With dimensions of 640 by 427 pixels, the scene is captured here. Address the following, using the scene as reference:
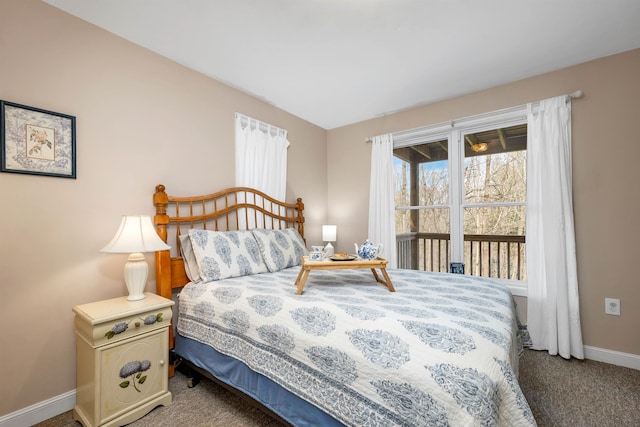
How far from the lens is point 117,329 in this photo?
1627mm

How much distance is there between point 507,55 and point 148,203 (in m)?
3.21

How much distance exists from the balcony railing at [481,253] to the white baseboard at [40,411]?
324 cm

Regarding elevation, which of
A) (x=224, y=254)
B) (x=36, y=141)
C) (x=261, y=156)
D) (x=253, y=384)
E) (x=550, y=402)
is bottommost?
(x=550, y=402)

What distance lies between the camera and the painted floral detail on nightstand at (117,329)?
1602mm

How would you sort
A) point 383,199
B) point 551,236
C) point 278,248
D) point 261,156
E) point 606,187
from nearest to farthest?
1. point 606,187
2. point 551,236
3. point 278,248
4. point 261,156
5. point 383,199

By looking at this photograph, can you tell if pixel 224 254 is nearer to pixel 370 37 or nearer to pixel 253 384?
pixel 253 384

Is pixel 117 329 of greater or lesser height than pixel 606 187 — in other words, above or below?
below

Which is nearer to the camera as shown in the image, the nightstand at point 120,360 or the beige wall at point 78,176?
the nightstand at point 120,360

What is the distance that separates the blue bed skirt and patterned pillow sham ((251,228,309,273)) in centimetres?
85

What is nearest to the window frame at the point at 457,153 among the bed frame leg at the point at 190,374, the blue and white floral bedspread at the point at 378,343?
the blue and white floral bedspread at the point at 378,343

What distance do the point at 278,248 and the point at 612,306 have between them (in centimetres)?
293

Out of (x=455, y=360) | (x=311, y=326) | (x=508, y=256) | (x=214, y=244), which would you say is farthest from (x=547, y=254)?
(x=214, y=244)

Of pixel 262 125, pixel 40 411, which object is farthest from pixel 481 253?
pixel 40 411

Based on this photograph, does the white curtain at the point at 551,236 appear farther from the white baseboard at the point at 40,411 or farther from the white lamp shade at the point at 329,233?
the white baseboard at the point at 40,411
